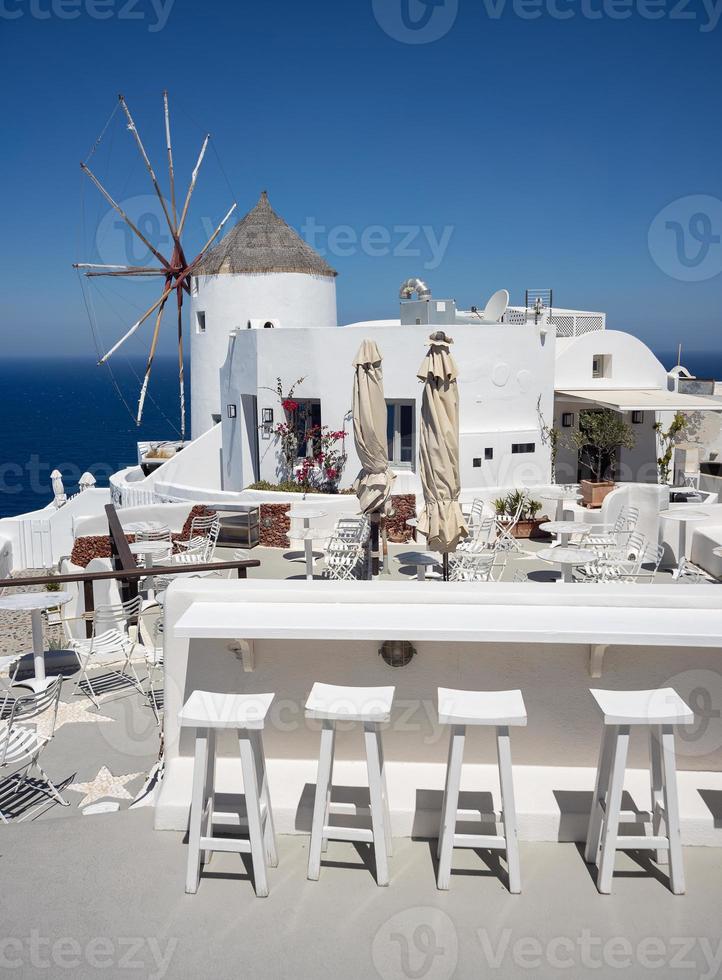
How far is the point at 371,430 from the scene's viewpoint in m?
13.3

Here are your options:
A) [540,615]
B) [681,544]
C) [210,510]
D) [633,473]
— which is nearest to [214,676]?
[540,615]

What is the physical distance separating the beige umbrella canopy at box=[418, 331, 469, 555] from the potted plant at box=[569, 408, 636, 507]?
13889 millimetres


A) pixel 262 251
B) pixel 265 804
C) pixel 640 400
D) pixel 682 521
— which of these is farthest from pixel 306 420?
pixel 265 804

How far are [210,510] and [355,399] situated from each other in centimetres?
554

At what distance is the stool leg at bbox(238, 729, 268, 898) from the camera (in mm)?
4297

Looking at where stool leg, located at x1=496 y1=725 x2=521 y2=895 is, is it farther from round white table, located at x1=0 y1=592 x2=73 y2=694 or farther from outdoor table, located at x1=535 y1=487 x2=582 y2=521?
outdoor table, located at x1=535 y1=487 x2=582 y2=521

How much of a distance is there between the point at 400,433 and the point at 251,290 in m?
11.0

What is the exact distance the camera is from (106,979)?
12.6 ft

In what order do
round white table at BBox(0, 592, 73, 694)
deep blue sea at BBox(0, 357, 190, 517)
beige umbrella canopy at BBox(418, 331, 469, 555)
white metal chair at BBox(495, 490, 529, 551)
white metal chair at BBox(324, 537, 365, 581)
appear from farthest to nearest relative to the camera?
deep blue sea at BBox(0, 357, 190, 517) → white metal chair at BBox(495, 490, 529, 551) → white metal chair at BBox(324, 537, 365, 581) → beige umbrella canopy at BBox(418, 331, 469, 555) → round white table at BBox(0, 592, 73, 694)

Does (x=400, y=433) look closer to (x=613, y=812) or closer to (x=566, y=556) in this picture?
(x=566, y=556)

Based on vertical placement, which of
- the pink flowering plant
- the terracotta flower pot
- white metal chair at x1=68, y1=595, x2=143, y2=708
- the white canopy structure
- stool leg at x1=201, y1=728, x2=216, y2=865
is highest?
the white canopy structure

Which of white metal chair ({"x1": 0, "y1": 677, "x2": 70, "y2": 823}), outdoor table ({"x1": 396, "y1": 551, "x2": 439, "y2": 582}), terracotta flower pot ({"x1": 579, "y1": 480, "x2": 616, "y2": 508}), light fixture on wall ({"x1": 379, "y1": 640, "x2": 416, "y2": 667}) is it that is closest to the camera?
light fixture on wall ({"x1": 379, "y1": 640, "x2": 416, "y2": 667})

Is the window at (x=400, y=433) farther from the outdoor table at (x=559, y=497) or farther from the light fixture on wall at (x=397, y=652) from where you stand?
the light fixture on wall at (x=397, y=652)

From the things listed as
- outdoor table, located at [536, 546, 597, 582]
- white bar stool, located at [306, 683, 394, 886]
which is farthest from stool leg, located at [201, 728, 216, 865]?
outdoor table, located at [536, 546, 597, 582]
